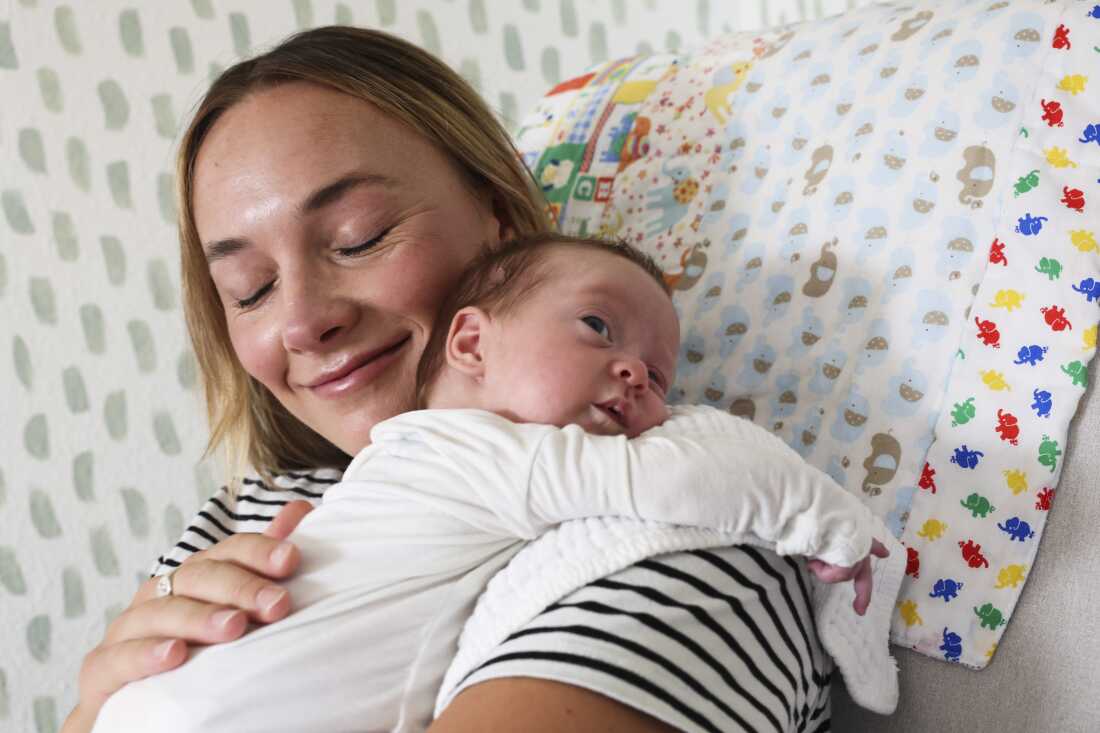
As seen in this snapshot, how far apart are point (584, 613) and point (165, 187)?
4.28ft

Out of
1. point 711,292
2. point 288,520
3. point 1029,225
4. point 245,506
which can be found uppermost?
point 1029,225

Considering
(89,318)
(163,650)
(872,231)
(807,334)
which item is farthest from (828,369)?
(89,318)

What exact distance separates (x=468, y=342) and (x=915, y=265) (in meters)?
0.46

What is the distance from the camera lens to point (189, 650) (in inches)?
31.5

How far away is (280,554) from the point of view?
0.79 m

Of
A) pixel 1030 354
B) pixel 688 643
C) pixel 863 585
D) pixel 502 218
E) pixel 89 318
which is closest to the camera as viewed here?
pixel 688 643

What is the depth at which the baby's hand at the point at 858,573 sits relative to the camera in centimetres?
77

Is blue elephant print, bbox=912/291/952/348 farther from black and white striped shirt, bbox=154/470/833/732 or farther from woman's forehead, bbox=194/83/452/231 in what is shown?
woman's forehead, bbox=194/83/452/231

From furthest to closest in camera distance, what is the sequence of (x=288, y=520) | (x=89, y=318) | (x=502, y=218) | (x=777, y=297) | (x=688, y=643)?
(x=89, y=318) < (x=502, y=218) < (x=777, y=297) < (x=288, y=520) < (x=688, y=643)

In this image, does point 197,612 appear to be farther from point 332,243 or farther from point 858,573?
point 858,573

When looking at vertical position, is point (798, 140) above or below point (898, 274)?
above

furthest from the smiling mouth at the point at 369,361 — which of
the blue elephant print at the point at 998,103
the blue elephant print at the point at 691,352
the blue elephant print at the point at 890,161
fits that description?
the blue elephant print at the point at 998,103

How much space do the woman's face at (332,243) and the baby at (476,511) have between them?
0.20 metres

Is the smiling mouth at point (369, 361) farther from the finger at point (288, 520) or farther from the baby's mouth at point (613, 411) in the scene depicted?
the baby's mouth at point (613, 411)
